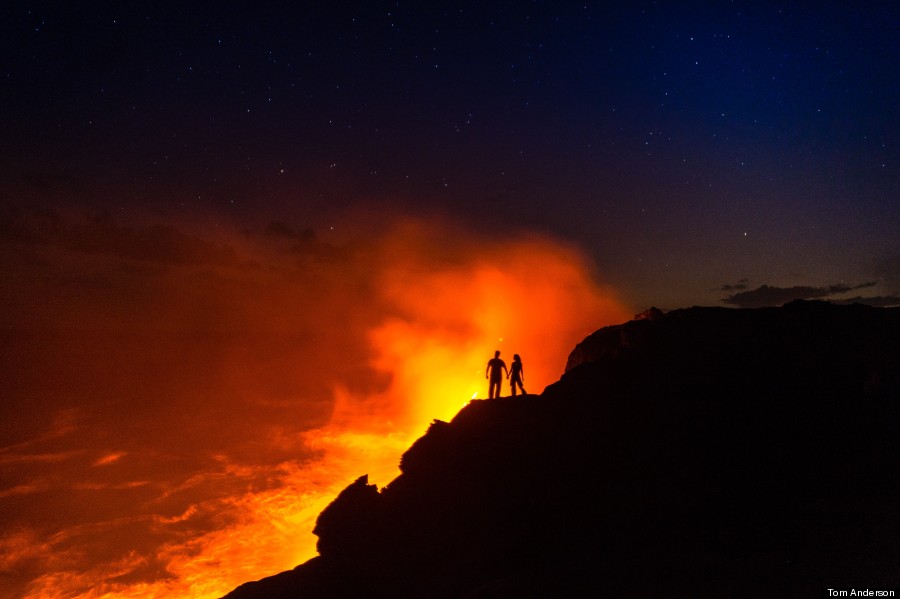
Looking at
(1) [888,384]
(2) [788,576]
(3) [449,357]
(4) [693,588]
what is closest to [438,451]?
(4) [693,588]

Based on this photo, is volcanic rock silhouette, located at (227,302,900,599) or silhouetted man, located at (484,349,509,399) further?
silhouetted man, located at (484,349,509,399)

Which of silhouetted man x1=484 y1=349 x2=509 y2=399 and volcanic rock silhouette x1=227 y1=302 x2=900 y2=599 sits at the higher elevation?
silhouetted man x1=484 y1=349 x2=509 y2=399

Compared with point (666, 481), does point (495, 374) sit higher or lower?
higher

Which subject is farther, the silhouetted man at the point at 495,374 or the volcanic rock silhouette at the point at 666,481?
the silhouetted man at the point at 495,374

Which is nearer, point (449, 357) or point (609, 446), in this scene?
point (609, 446)

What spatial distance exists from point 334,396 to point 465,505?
327 feet

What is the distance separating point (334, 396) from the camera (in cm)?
10944

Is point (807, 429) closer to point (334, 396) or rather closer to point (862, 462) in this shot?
point (862, 462)

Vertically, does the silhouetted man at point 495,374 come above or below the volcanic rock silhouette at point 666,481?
above

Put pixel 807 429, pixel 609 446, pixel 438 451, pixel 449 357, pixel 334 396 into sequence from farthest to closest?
pixel 334 396, pixel 449 357, pixel 438 451, pixel 609 446, pixel 807 429

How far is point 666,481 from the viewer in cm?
1280

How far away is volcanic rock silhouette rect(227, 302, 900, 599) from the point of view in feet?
34.5

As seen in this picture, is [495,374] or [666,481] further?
[495,374]

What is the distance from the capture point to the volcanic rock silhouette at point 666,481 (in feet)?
34.5
